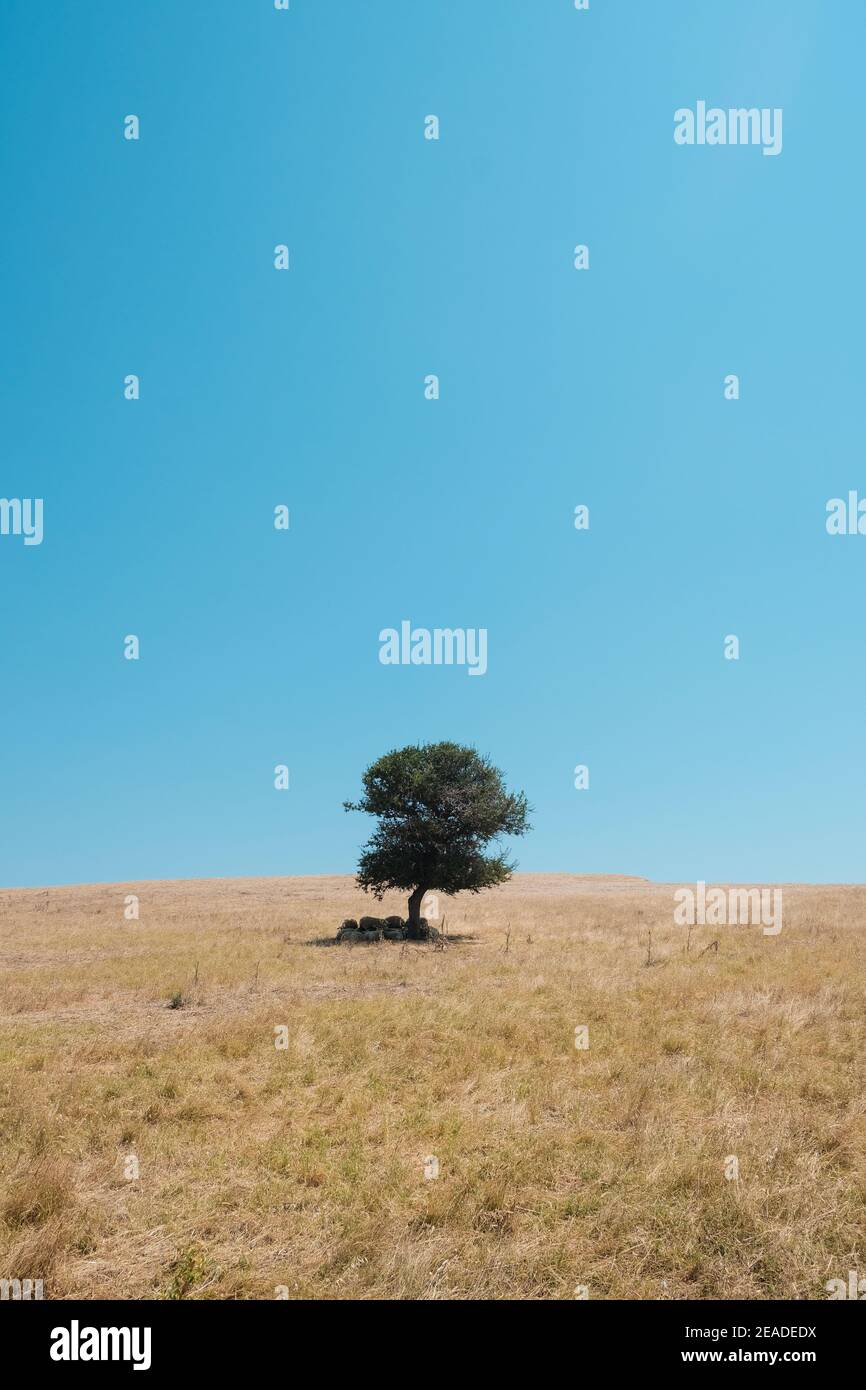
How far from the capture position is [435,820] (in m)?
35.6

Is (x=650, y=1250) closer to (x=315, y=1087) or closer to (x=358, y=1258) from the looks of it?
(x=358, y=1258)

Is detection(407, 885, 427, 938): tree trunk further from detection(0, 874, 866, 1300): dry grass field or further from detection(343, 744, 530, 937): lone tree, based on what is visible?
detection(0, 874, 866, 1300): dry grass field

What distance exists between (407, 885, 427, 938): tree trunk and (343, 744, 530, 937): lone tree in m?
0.05

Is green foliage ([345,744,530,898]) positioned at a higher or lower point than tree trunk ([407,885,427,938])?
higher

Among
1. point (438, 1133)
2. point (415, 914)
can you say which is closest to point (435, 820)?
point (415, 914)

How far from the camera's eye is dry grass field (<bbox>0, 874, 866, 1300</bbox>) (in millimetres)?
6605

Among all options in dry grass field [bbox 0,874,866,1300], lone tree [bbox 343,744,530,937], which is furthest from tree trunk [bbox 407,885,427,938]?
dry grass field [bbox 0,874,866,1300]

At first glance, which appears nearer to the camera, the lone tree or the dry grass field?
the dry grass field

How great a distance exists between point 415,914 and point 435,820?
4813 mm

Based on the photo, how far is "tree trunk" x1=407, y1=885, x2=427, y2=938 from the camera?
34094mm

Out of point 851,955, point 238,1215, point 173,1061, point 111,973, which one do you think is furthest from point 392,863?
point 238,1215

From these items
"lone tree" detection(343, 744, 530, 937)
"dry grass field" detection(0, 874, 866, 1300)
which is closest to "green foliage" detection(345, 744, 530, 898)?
"lone tree" detection(343, 744, 530, 937)

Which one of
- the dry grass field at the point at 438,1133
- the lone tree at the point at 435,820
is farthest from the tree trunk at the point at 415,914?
the dry grass field at the point at 438,1133
